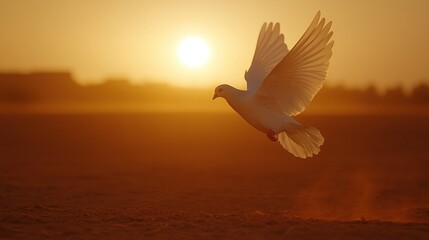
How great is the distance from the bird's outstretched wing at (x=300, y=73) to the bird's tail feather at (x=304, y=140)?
35 centimetres

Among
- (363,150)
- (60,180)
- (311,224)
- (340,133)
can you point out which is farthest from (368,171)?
(340,133)

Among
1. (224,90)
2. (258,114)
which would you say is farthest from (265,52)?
(258,114)

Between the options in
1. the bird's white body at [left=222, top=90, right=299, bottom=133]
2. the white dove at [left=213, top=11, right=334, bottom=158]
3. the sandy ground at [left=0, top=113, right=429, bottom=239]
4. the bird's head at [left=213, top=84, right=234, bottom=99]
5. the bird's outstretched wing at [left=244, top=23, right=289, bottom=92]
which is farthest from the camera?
the bird's outstretched wing at [left=244, top=23, right=289, bottom=92]

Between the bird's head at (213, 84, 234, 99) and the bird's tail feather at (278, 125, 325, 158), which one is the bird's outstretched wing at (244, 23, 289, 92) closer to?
the bird's head at (213, 84, 234, 99)

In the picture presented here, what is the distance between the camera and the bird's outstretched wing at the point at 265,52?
9094mm

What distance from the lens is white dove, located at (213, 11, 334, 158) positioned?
7922 mm

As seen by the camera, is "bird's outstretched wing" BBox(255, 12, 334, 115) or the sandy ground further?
the sandy ground

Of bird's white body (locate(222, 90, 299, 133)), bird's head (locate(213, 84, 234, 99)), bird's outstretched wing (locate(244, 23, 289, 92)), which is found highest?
bird's outstretched wing (locate(244, 23, 289, 92))

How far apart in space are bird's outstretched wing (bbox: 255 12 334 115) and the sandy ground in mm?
1572

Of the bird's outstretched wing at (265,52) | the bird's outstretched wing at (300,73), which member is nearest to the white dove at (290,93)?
the bird's outstretched wing at (300,73)

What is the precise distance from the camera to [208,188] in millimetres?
15516

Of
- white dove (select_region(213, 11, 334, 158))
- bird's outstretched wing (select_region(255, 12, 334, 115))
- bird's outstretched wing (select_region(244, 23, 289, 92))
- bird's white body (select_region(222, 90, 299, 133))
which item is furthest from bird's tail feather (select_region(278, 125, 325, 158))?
bird's outstretched wing (select_region(244, 23, 289, 92))

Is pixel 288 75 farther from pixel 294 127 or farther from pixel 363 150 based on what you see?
pixel 363 150

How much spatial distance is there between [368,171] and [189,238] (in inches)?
480
